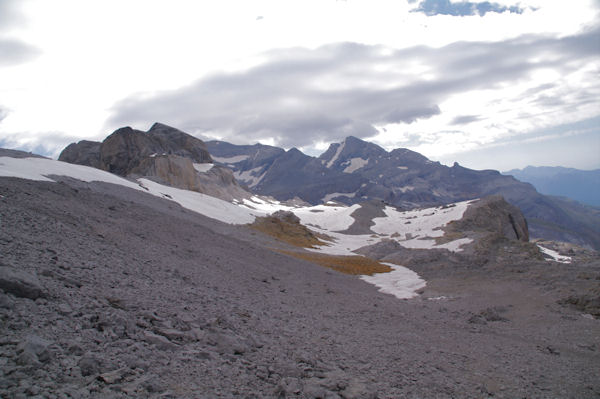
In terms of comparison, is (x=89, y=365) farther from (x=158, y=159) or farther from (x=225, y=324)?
(x=158, y=159)

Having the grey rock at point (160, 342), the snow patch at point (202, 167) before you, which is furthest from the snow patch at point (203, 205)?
the snow patch at point (202, 167)

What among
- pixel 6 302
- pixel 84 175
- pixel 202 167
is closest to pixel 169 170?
pixel 202 167

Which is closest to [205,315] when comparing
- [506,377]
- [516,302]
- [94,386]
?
[94,386]

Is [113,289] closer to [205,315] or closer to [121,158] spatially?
[205,315]

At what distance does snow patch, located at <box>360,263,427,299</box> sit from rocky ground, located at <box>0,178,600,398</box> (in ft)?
15.1

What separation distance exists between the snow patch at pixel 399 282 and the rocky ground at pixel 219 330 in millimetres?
4602

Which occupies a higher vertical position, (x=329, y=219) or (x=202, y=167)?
(x=202, y=167)

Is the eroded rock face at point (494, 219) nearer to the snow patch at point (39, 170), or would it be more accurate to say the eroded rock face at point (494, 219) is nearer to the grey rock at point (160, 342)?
the snow patch at point (39, 170)

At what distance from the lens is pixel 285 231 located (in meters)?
44.8

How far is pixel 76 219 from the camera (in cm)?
1153

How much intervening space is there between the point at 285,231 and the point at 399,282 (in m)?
24.1

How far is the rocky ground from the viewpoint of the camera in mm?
4676

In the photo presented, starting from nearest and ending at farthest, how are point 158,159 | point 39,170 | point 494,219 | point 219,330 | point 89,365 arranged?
point 89,365 → point 219,330 → point 39,170 → point 494,219 → point 158,159

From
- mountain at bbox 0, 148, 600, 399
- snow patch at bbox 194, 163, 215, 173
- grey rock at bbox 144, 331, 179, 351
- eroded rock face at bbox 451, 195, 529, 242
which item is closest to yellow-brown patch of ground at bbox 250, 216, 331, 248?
mountain at bbox 0, 148, 600, 399
